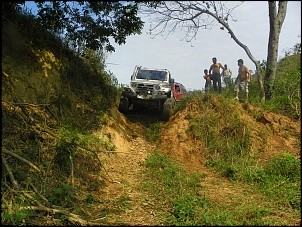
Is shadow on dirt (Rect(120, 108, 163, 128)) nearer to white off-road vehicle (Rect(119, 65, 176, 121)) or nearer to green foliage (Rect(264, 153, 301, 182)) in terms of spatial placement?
white off-road vehicle (Rect(119, 65, 176, 121))

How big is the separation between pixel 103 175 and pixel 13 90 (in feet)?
9.53

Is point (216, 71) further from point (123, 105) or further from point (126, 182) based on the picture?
point (126, 182)

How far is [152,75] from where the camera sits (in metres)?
12.2

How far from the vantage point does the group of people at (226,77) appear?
11.3m

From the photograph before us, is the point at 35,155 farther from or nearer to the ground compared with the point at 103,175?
farther from the ground

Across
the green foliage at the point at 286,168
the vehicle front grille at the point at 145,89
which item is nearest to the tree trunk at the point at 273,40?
the vehicle front grille at the point at 145,89

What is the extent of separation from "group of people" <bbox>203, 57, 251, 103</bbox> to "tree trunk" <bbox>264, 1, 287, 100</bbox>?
1.03 m

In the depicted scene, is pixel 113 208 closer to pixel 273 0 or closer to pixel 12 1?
pixel 12 1

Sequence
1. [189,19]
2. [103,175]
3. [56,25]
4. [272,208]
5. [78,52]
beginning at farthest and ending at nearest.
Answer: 1. [189,19]
2. [78,52]
3. [56,25]
4. [103,175]
5. [272,208]

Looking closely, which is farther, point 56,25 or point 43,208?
point 56,25

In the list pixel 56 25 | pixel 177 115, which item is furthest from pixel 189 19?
pixel 56 25

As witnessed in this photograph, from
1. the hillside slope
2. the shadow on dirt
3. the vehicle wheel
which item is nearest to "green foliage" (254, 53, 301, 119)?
the hillside slope

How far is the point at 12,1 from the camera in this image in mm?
7711

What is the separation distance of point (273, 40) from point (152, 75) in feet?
15.9
